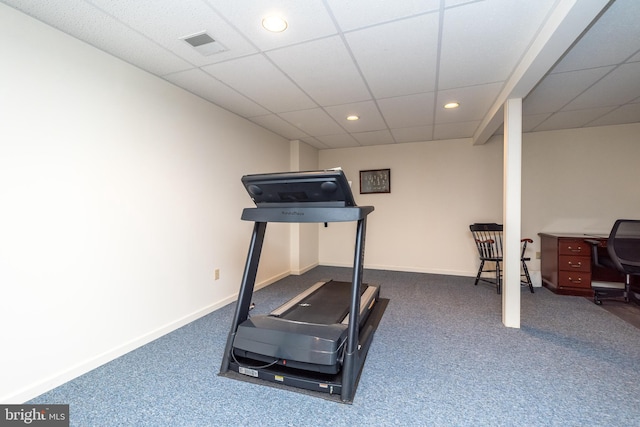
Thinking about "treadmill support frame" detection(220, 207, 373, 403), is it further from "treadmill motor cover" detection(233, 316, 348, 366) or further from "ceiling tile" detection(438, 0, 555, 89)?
"ceiling tile" detection(438, 0, 555, 89)

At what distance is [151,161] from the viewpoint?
232 cm

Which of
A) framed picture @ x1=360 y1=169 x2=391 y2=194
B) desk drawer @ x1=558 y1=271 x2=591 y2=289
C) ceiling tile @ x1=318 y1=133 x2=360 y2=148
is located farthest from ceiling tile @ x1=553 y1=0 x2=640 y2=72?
framed picture @ x1=360 y1=169 x2=391 y2=194

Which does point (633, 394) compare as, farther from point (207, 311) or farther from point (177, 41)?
point (177, 41)

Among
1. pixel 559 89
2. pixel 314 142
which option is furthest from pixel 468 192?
pixel 314 142

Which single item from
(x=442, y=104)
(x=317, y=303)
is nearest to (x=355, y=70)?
(x=442, y=104)

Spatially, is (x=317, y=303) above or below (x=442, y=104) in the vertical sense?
below

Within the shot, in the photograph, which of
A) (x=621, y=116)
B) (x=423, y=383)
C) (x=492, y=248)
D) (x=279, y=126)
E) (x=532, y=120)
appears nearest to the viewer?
(x=423, y=383)

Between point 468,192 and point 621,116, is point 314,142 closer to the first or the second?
point 468,192

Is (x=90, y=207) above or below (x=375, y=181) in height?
below

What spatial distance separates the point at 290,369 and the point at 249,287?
62 centimetres

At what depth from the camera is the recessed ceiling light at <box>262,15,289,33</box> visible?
5.45ft

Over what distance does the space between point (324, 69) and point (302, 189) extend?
1.22 metres

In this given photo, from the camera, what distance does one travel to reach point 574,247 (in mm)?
3445

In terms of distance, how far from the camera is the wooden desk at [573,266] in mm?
3395
